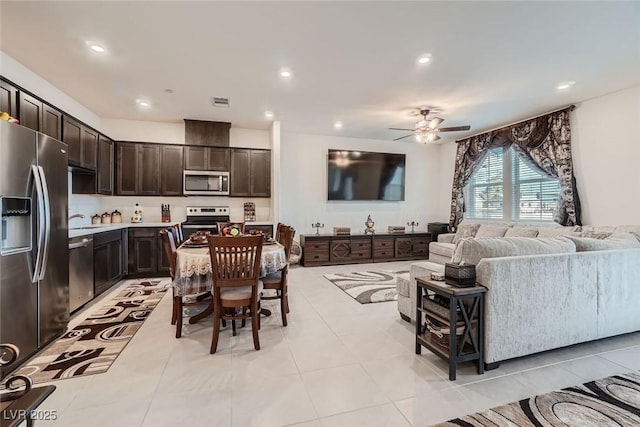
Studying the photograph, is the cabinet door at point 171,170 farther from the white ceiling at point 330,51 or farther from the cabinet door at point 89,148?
the cabinet door at point 89,148

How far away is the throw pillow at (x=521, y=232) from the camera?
181 inches

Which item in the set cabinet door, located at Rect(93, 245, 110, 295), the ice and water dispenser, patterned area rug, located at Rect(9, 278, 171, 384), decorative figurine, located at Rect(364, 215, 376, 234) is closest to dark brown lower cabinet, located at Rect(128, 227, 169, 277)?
cabinet door, located at Rect(93, 245, 110, 295)

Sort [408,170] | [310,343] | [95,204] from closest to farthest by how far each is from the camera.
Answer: [310,343], [95,204], [408,170]

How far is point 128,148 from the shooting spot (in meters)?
5.09

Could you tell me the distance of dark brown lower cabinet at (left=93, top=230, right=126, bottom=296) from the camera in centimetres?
380

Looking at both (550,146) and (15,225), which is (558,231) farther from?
(15,225)

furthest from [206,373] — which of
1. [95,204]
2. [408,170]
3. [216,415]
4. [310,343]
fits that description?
[408,170]

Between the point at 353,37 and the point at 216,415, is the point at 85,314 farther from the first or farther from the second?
the point at 353,37

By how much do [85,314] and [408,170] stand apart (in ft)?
21.9

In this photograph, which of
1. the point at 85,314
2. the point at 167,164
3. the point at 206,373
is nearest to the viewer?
the point at 206,373

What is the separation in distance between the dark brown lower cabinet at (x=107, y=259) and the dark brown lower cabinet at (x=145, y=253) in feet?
0.50

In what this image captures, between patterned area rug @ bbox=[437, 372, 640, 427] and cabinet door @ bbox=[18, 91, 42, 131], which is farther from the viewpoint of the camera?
cabinet door @ bbox=[18, 91, 42, 131]

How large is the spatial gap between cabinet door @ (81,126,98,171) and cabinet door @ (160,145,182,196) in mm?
1021

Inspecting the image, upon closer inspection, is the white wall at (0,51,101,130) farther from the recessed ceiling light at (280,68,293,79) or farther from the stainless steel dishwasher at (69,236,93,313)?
the recessed ceiling light at (280,68,293,79)
